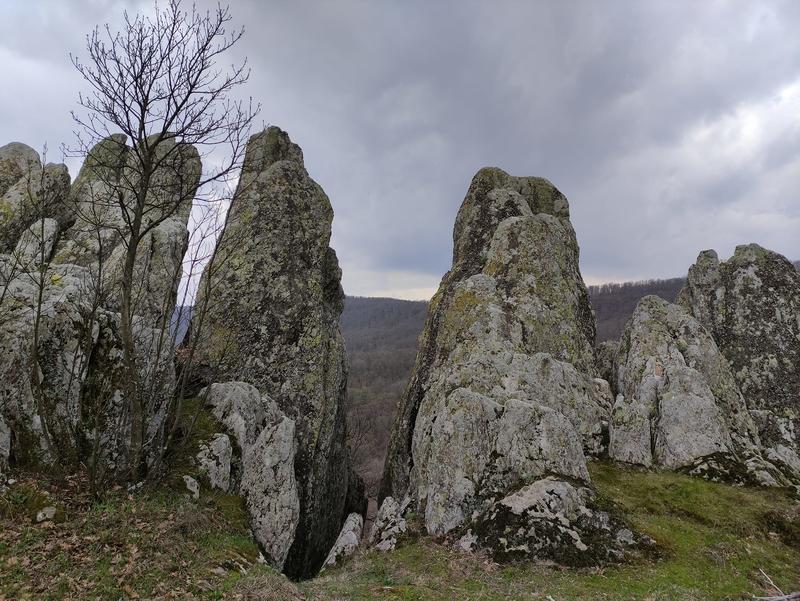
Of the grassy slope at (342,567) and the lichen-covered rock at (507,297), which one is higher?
the lichen-covered rock at (507,297)

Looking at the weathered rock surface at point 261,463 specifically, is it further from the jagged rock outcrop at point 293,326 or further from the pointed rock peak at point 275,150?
the pointed rock peak at point 275,150

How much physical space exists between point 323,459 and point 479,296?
535 inches

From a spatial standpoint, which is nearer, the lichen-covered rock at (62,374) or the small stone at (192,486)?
the lichen-covered rock at (62,374)

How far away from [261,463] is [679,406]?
69.5 ft

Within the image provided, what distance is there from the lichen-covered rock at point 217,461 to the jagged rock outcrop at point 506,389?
7976mm

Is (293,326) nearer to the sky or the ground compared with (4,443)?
nearer to the sky

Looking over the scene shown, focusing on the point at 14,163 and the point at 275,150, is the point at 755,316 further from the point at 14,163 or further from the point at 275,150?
the point at 14,163

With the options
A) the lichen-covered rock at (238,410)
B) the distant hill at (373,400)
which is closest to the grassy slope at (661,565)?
the lichen-covered rock at (238,410)

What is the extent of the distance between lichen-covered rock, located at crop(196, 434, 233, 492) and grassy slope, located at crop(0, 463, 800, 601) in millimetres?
668

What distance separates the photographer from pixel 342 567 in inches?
687

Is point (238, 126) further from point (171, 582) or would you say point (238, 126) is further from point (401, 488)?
point (401, 488)

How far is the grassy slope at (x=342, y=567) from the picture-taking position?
1000cm

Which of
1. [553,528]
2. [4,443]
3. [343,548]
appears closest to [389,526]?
[343,548]

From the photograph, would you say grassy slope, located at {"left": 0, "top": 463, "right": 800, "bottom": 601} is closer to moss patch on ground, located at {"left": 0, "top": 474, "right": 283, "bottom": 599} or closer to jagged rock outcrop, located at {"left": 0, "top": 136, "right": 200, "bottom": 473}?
moss patch on ground, located at {"left": 0, "top": 474, "right": 283, "bottom": 599}
